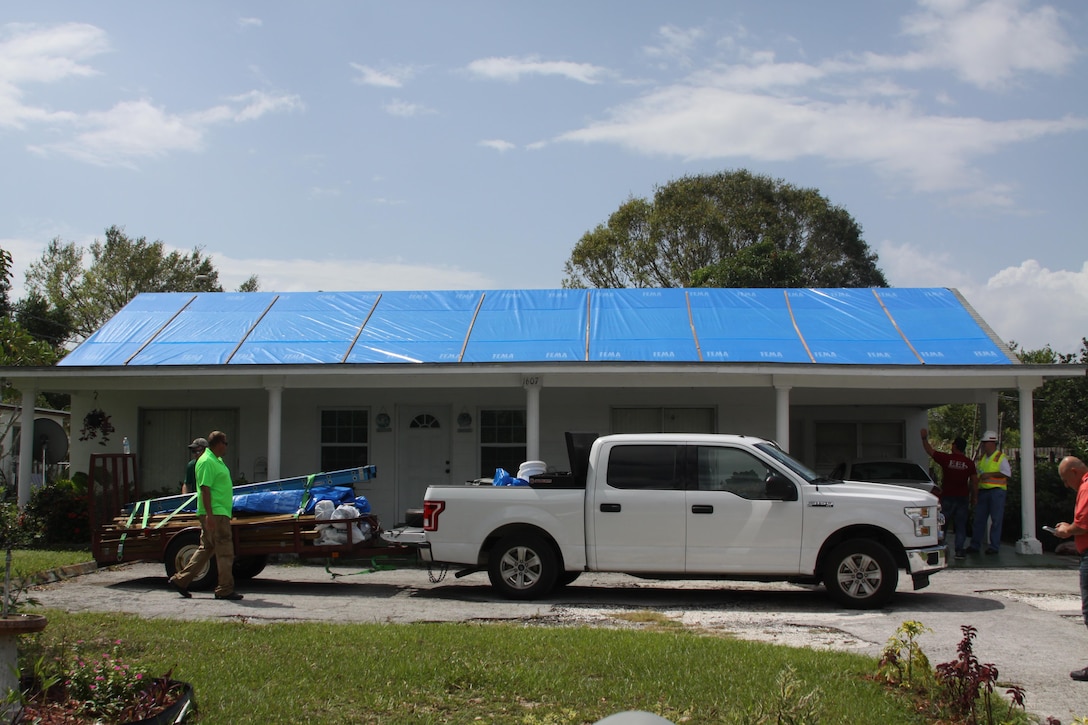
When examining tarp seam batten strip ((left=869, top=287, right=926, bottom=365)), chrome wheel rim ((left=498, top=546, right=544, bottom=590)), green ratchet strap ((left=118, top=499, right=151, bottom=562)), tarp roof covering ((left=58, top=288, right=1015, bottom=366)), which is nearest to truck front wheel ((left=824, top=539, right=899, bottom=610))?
chrome wheel rim ((left=498, top=546, right=544, bottom=590))

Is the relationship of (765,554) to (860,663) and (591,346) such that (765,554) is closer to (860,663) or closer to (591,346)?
(860,663)

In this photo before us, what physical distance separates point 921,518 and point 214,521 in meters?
7.50

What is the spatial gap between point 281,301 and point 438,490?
849 centimetres

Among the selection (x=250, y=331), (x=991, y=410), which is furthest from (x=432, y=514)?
(x=991, y=410)

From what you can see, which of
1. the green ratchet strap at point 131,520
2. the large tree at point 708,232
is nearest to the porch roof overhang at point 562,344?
the green ratchet strap at point 131,520

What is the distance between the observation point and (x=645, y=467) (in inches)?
414

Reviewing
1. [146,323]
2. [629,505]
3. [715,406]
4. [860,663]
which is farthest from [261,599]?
[715,406]

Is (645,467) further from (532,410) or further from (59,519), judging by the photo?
(59,519)

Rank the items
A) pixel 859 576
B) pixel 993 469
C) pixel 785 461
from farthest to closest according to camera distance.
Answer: pixel 993 469 → pixel 785 461 → pixel 859 576

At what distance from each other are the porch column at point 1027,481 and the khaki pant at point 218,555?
1117cm

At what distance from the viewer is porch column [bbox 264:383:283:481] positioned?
14.8 m

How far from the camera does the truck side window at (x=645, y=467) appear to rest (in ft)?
34.3

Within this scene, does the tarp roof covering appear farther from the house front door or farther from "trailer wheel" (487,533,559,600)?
"trailer wheel" (487,533,559,600)

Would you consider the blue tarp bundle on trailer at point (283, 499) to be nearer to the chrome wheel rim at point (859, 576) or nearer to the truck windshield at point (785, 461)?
the truck windshield at point (785, 461)
